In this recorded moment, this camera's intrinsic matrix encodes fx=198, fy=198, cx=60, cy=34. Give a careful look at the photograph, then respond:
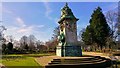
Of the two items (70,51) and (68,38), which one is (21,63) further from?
(68,38)

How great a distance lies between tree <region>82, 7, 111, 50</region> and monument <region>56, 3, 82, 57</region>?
73.3 ft

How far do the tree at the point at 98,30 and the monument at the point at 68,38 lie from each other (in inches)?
880

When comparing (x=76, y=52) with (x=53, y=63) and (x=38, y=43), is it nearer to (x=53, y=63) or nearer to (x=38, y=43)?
(x=53, y=63)

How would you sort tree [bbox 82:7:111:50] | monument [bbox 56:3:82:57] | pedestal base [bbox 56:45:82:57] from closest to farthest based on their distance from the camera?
1. pedestal base [bbox 56:45:82:57]
2. monument [bbox 56:3:82:57]
3. tree [bbox 82:7:111:50]

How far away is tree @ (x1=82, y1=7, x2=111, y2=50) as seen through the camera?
4781 centimetres

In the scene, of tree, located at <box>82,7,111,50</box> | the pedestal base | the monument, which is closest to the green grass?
the pedestal base

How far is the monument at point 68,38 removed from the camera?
83.3 ft

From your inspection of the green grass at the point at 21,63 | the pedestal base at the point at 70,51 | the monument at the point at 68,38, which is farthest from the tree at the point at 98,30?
the green grass at the point at 21,63

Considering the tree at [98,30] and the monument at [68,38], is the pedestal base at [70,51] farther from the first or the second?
the tree at [98,30]

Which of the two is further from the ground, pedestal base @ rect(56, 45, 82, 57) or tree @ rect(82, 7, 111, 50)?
tree @ rect(82, 7, 111, 50)

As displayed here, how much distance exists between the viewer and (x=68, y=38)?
85.6 ft

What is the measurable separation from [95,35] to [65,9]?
921 inches

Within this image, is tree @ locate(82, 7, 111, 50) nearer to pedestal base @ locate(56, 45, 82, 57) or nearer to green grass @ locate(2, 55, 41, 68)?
pedestal base @ locate(56, 45, 82, 57)

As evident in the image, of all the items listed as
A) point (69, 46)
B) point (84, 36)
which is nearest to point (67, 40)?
point (69, 46)
